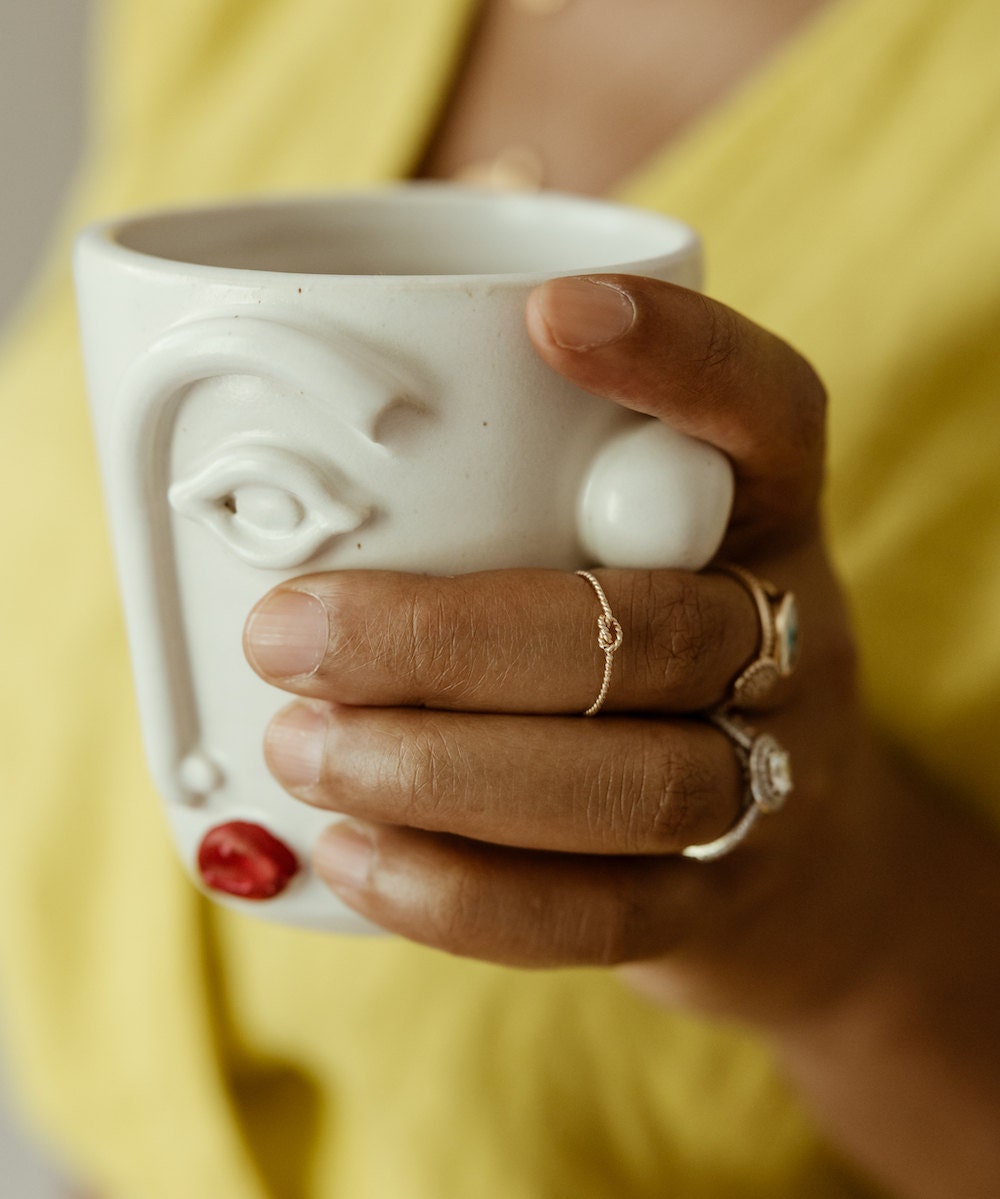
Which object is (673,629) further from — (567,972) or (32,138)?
(32,138)

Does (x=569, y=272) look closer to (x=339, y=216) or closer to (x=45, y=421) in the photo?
(x=339, y=216)

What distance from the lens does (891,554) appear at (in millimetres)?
655

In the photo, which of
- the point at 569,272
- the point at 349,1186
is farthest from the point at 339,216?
the point at 349,1186

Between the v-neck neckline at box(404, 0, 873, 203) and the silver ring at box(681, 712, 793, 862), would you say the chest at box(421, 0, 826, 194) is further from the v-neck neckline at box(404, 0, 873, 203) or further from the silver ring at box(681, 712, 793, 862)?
the silver ring at box(681, 712, 793, 862)

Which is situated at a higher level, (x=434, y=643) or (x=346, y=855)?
(x=434, y=643)

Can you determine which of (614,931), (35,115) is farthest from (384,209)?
(35,115)

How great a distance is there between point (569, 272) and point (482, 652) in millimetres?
125

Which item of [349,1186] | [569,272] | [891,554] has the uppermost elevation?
[569,272]

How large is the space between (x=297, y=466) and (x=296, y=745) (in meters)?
0.10

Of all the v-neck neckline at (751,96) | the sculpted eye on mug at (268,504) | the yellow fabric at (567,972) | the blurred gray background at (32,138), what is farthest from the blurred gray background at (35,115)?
the sculpted eye on mug at (268,504)

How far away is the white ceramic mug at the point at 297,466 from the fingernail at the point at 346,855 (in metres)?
0.01

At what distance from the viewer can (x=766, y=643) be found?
45 cm

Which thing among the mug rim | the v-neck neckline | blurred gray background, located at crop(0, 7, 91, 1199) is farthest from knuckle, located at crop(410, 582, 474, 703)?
blurred gray background, located at crop(0, 7, 91, 1199)

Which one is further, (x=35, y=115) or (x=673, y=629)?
(x=35, y=115)
